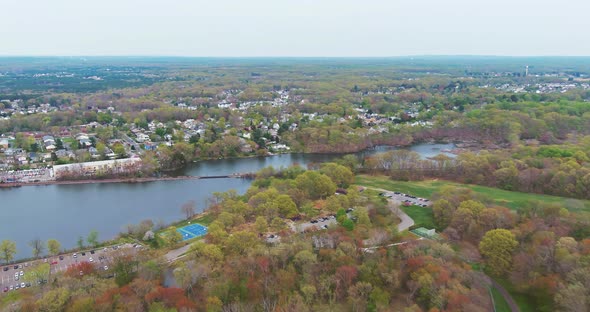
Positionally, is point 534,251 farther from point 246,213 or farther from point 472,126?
point 472,126

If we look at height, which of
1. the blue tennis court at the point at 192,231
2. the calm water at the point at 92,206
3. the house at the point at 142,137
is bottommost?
the calm water at the point at 92,206

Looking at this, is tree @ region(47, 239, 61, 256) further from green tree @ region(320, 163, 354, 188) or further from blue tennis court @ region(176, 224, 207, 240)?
green tree @ region(320, 163, 354, 188)

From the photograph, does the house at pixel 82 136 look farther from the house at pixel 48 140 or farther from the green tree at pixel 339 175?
the green tree at pixel 339 175

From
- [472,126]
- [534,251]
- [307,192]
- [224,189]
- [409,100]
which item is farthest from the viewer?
[409,100]

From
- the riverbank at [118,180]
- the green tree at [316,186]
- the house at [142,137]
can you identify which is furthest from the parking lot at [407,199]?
the house at [142,137]

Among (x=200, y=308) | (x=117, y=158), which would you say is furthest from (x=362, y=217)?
(x=117, y=158)

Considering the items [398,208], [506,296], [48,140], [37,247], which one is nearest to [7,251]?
[37,247]

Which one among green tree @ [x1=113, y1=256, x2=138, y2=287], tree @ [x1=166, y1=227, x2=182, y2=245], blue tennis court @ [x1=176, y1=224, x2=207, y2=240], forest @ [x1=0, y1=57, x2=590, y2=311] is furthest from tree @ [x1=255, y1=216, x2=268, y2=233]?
green tree @ [x1=113, y1=256, x2=138, y2=287]
